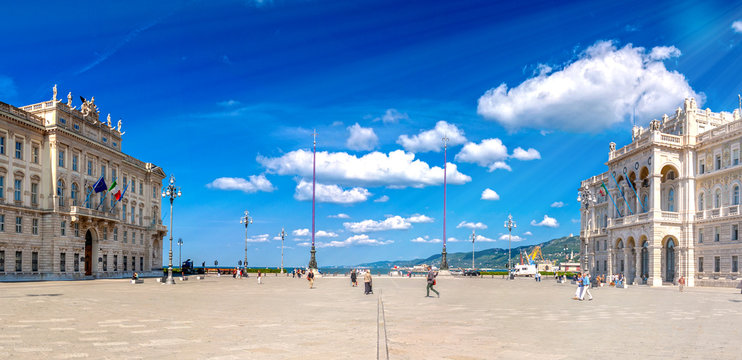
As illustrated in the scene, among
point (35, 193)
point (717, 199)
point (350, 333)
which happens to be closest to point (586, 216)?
point (717, 199)

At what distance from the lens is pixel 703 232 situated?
57.3m

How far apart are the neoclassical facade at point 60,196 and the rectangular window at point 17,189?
0.07m

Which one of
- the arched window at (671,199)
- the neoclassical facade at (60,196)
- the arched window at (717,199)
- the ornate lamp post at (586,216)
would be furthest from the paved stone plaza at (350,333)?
the ornate lamp post at (586,216)

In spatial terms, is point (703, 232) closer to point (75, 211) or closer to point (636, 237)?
point (636, 237)

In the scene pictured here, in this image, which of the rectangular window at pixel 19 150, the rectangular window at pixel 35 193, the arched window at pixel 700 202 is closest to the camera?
the rectangular window at pixel 19 150

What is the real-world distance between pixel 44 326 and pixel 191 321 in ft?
14.0

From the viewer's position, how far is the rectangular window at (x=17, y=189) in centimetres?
5281

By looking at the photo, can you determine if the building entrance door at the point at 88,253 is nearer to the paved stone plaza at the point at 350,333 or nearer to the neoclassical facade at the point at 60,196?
the neoclassical facade at the point at 60,196

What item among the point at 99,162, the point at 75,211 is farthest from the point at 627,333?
the point at 99,162

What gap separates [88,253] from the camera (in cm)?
6506

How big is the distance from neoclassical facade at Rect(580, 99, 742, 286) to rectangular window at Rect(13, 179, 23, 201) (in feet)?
211

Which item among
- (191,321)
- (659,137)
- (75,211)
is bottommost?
(191,321)

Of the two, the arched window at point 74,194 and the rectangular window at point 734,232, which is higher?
the arched window at point 74,194

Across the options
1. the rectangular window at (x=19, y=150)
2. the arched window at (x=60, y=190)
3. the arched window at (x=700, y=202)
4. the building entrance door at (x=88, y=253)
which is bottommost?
the building entrance door at (x=88, y=253)
